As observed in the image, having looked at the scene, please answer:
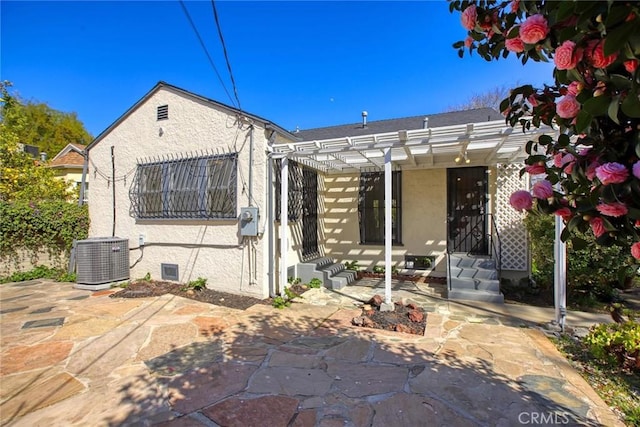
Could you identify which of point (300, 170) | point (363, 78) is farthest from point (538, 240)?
point (363, 78)

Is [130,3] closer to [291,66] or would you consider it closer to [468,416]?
[291,66]

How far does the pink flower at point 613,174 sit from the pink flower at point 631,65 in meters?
0.32

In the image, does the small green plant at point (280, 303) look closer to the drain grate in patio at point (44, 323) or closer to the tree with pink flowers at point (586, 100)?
the drain grate in patio at point (44, 323)

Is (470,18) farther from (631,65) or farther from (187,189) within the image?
(187,189)

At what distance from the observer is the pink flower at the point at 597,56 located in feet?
3.29

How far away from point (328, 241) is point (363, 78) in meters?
6.18

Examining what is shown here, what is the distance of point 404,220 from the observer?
8.62m

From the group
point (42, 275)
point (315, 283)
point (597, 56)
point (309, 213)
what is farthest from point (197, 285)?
point (597, 56)

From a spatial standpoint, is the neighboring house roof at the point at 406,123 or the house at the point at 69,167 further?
the house at the point at 69,167

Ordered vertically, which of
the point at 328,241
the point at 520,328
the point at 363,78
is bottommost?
the point at 520,328

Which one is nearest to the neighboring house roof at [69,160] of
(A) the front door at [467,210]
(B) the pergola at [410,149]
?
(B) the pergola at [410,149]

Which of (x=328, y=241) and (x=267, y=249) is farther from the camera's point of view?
(x=328, y=241)

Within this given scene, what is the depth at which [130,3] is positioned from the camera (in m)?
5.65

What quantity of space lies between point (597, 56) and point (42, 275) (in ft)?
39.9
